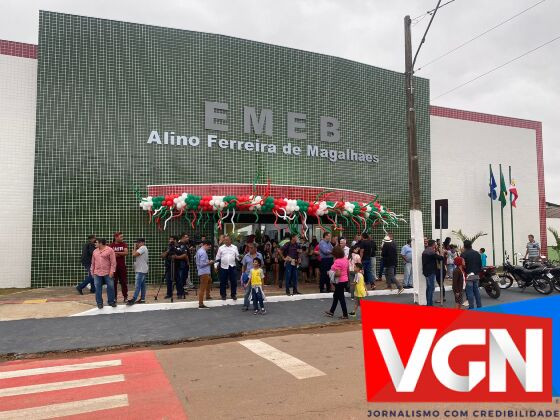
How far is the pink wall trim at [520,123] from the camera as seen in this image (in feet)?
73.8

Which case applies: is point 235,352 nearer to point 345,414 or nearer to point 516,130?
point 345,414

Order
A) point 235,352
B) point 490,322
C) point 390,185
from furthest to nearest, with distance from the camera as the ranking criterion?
point 390,185, point 490,322, point 235,352

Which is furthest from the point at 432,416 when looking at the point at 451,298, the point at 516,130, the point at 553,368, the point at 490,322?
the point at 516,130

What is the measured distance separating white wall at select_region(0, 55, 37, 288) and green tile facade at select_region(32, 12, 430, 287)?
1.38 feet

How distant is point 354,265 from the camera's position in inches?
431

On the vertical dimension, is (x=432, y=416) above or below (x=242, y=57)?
below

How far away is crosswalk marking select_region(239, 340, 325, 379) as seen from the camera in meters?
5.79

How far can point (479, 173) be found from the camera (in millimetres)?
22953

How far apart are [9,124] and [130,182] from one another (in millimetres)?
A: 4398

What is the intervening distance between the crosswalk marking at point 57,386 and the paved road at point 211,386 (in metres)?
0.01

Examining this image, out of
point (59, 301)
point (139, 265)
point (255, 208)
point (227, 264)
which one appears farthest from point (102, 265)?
point (255, 208)

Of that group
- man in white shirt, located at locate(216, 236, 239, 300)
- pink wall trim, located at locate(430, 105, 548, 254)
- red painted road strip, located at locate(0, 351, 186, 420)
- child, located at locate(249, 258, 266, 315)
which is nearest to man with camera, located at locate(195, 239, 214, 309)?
man in white shirt, located at locate(216, 236, 239, 300)

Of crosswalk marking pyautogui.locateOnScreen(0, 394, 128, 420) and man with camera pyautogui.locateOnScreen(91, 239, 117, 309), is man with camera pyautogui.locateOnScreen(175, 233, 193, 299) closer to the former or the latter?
man with camera pyautogui.locateOnScreen(91, 239, 117, 309)

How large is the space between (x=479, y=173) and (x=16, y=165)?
20880 mm
